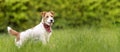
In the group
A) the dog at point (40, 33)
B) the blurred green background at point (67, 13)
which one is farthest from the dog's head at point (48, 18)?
the blurred green background at point (67, 13)

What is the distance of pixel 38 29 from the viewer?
842 cm

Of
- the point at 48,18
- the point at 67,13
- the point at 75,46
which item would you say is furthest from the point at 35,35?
the point at 67,13

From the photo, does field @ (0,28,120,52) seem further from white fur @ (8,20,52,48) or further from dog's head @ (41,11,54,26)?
dog's head @ (41,11,54,26)

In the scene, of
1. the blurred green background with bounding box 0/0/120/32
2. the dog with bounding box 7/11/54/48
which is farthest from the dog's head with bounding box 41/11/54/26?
the blurred green background with bounding box 0/0/120/32

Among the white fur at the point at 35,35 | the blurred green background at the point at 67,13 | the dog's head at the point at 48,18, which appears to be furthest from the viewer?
the blurred green background at the point at 67,13

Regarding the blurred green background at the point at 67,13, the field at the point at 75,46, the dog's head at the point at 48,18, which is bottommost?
the blurred green background at the point at 67,13

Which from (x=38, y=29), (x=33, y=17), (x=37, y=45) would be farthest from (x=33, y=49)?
(x=33, y=17)

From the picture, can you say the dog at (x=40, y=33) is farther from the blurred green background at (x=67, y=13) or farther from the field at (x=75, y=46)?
the blurred green background at (x=67, y=13)

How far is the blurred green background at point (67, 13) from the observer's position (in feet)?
46.3

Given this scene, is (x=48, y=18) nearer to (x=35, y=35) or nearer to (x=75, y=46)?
(x=35, y=35)

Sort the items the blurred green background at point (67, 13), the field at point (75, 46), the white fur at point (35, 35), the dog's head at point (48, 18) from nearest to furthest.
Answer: the field at point (75, 46) < the white fur at point (35, 35) < the dog's head at point (48, 18) < the blurred green background at point (67, 13)

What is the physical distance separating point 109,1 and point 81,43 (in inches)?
276

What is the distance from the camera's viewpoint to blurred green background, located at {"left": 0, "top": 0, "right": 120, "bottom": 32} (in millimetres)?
14102

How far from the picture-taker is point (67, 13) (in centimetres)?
1458
